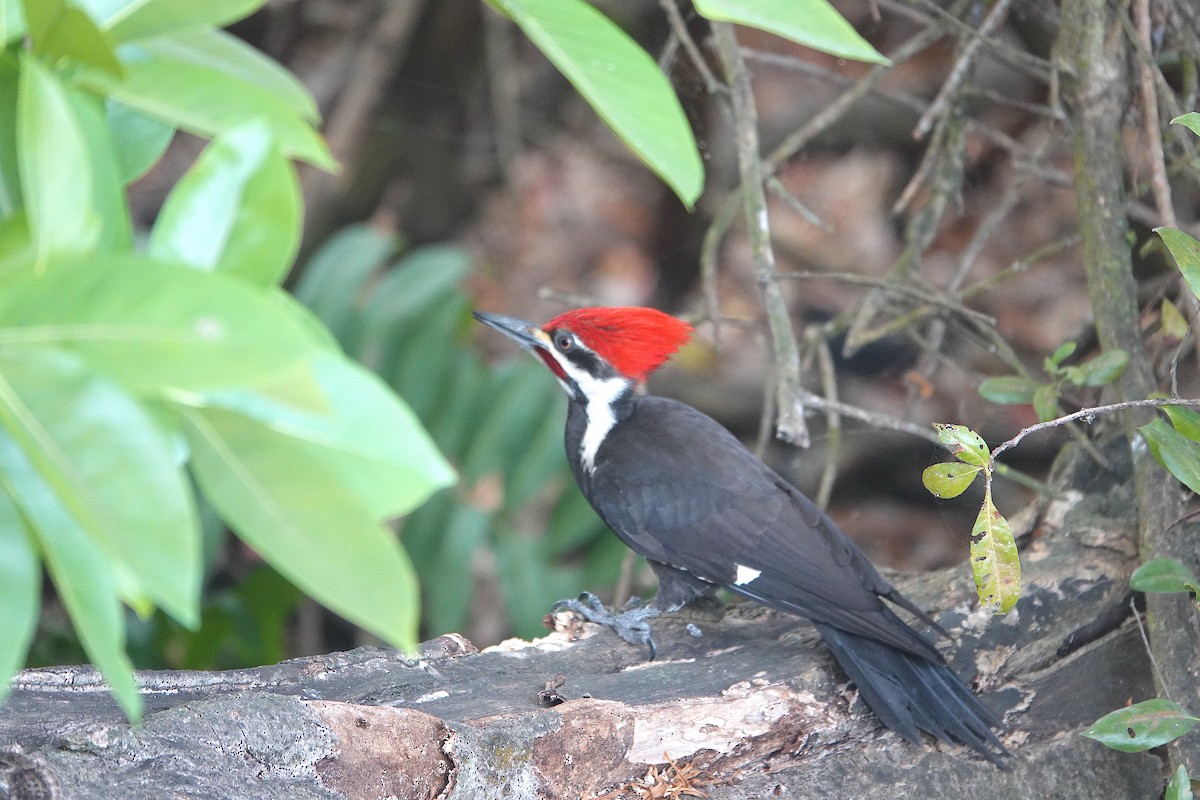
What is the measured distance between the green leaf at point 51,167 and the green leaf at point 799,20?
433 mm

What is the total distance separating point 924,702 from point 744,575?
0.47 m

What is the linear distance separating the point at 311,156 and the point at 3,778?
93 cm

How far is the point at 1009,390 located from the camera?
88.8 inches

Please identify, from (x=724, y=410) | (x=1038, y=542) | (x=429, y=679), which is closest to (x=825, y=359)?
(x=1038, y=542)

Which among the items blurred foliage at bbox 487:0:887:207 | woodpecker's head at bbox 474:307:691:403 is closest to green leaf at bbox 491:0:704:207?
blurred foliage at bbox 487:0:887:207

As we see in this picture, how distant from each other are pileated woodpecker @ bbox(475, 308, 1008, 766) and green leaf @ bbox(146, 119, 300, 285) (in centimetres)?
156

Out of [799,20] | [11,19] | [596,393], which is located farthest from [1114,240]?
[11,19]

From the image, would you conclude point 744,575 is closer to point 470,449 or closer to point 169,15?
point 470,449

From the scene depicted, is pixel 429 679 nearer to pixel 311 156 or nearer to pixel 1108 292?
pixel 311 156

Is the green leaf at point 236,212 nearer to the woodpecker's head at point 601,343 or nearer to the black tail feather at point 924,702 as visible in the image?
the black tail feather at point 924,702

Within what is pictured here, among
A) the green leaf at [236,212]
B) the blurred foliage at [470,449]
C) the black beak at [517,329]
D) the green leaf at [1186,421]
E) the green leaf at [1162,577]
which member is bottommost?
the blurred foliage at [470,449]

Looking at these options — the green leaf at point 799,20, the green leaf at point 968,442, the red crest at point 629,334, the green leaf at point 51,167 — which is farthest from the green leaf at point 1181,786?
the green leaf at point 51,167

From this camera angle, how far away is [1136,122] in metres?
2.60

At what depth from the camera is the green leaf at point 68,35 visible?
0.74 meters
